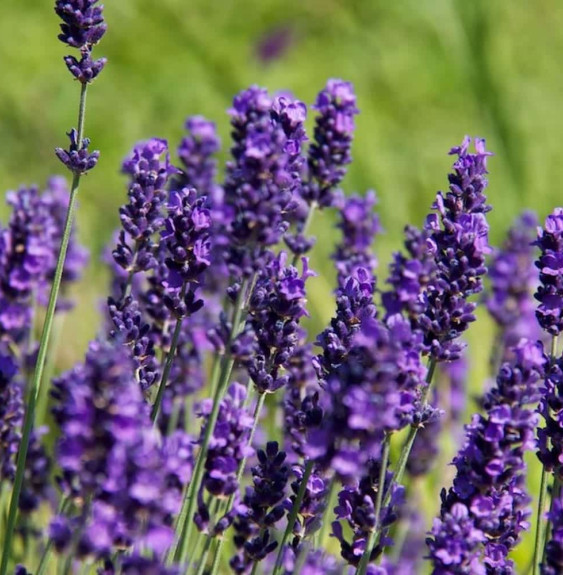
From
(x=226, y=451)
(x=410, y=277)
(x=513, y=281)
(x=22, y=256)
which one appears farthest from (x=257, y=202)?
(x=513, y=281)

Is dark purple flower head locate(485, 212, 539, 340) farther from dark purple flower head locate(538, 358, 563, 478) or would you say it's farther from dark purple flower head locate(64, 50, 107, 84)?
dark purple flower head locate(64, 50, 107, 84)

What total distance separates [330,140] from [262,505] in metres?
0.88

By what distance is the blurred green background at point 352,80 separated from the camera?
5289 millimetres

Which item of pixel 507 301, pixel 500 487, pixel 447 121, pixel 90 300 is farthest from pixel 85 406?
pixel 447 121

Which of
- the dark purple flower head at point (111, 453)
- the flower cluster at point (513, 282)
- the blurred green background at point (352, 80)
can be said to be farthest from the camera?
the blurred green background at point (352, 80)

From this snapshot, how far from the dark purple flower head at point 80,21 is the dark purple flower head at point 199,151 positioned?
681 mm

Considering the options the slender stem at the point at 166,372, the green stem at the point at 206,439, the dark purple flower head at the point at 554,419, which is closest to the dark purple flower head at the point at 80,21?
the slender stem at the point at 166,372

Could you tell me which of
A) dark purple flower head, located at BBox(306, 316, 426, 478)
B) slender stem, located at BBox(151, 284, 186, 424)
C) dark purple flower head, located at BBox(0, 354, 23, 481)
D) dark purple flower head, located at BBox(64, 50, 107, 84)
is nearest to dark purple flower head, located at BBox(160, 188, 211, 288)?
slender stem, located at BBox(151, 284, 186, 424)

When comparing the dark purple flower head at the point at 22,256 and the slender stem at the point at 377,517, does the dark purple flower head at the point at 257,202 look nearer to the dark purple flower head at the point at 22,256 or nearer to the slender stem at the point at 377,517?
the slender stem at the point at 377,517

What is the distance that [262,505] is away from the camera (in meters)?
1.69

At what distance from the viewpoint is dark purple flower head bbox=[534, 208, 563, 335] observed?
171cm

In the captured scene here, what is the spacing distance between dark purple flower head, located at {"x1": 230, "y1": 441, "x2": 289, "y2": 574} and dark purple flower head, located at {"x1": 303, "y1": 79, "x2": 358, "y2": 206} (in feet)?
2.49

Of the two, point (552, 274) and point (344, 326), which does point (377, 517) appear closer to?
point (344, 326)

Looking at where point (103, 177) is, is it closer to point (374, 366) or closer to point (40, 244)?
point (40, 244)
